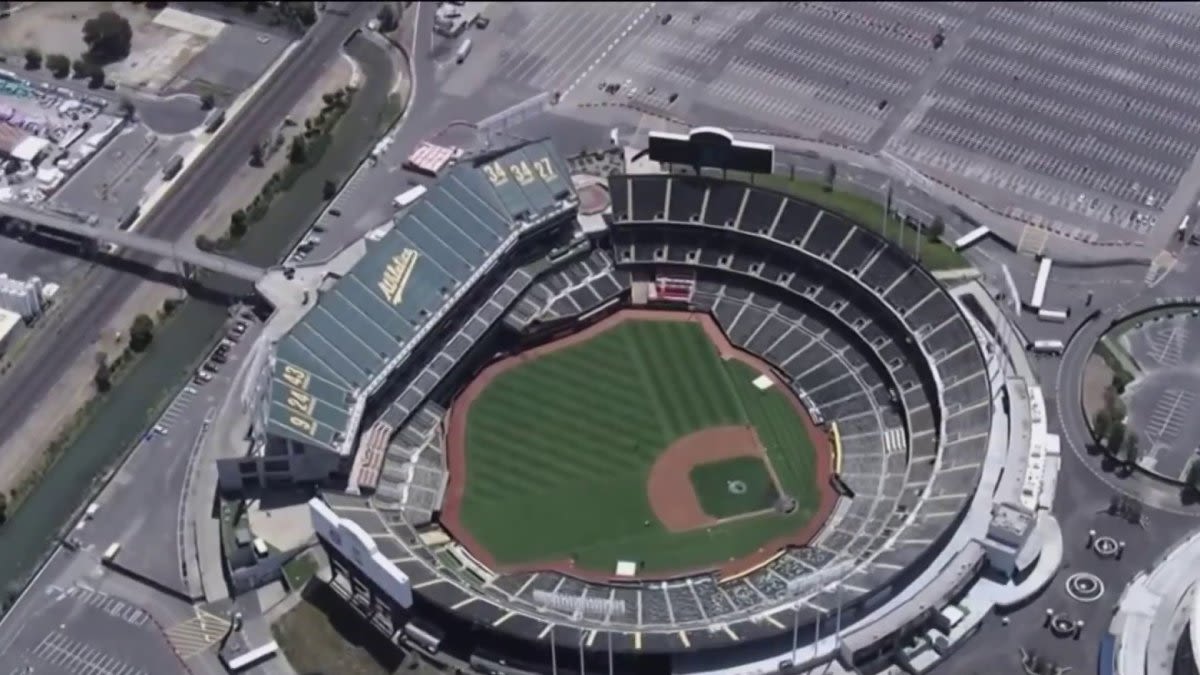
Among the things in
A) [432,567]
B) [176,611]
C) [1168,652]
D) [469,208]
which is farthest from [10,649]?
[1168,652]

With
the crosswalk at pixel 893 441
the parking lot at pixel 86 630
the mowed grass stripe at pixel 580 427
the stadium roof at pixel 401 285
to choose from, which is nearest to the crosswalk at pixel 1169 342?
the crosswalk at pixel 893 441

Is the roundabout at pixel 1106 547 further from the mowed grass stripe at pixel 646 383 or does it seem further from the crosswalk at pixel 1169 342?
the mowed grass stripe at pixel 646 383

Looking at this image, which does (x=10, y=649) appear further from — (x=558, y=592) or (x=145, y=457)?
(x=558, y=592)

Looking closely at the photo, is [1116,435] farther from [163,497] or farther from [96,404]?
[96,404]

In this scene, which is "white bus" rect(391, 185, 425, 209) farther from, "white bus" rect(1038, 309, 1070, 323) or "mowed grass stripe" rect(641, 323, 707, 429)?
"white bus" rect(1038, 309, 1070, 323)

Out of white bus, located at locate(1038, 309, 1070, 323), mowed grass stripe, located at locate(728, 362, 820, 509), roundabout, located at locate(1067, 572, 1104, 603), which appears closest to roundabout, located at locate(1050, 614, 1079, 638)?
roundabout, located at locate(1067, 572, 1104, 603)
